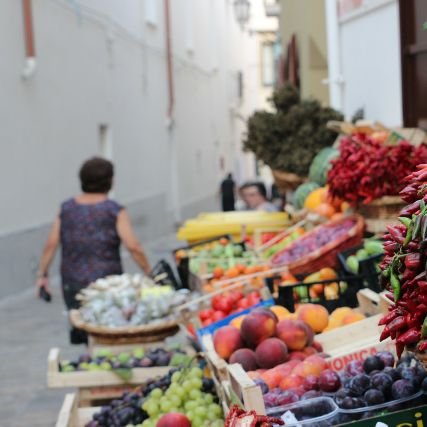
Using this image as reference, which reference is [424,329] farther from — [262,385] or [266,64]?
[266,64]

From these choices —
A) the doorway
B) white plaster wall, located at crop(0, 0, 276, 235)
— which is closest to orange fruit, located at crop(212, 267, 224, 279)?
the doorway

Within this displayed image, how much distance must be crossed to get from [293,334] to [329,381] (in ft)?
2.30

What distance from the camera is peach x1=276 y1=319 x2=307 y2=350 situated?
430 cm

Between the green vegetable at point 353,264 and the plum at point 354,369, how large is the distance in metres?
2.11

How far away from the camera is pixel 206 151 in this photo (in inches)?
1291

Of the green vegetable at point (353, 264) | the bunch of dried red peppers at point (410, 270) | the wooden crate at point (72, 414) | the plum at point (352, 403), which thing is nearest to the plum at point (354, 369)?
the plum at point (352, 403)

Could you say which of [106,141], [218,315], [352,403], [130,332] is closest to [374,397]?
[352,403]

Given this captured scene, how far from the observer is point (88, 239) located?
7.06m

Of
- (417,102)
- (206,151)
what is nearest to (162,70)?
(206,151)

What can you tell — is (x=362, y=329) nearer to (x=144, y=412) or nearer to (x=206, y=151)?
(x=144, y=412)

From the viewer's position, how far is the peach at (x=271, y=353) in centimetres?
415

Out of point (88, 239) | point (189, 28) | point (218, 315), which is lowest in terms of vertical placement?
point (218, 315)

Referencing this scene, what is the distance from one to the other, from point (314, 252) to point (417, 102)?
8.01 feet

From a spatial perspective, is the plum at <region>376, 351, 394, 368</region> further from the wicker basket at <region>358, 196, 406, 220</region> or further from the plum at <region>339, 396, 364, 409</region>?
the wicker basket at <region>358, 196, 406, 220</region>
